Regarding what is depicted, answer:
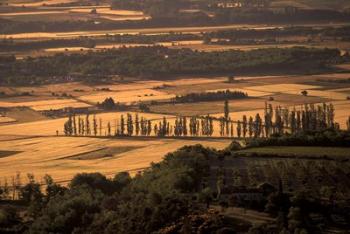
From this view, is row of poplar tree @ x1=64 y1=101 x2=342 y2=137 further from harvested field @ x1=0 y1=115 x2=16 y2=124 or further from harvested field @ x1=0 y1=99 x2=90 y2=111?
harvested field @ x1=0 y1=99 x2=90 y2=111

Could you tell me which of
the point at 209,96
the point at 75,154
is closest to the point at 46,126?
the point at 75,154

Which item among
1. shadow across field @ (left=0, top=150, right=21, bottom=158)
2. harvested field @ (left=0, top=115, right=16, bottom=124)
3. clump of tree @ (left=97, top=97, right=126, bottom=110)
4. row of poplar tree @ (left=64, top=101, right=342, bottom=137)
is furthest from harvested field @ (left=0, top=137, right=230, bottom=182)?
clump of tree @ (left=97, top=97, right=126, bottom=110)

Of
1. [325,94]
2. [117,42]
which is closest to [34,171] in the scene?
[325,94]

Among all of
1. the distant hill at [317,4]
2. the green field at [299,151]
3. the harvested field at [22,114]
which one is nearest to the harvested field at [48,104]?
the harvested field at [22,114]

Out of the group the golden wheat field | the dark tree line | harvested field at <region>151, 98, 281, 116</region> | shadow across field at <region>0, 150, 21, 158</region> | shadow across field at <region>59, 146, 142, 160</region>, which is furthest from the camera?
the dark tree line

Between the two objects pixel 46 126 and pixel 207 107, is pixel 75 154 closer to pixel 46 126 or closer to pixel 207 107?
pixel 46 126

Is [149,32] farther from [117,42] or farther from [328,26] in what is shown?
[328,26]
